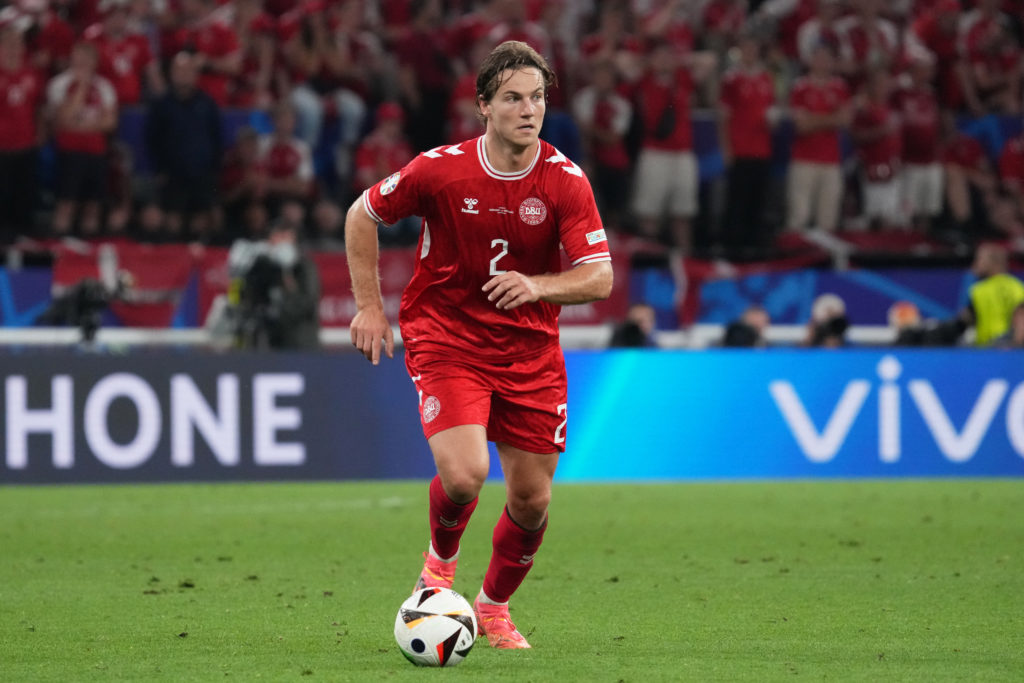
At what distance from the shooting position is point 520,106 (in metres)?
5.92

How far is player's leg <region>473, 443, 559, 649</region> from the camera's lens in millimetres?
6180

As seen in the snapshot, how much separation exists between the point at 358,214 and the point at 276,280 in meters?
8.37

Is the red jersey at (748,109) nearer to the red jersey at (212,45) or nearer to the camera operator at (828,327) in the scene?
the camera operator at (828,327)

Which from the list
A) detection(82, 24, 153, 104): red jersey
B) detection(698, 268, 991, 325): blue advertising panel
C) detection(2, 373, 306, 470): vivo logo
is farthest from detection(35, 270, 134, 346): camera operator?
detection(698, 268, 991, 325): blue advertising panel

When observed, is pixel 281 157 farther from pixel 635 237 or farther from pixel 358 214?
pixel 358 214

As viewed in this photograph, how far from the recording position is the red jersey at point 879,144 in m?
17.7

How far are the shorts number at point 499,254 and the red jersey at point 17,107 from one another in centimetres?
1056

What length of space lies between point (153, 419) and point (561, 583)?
5.56 meters

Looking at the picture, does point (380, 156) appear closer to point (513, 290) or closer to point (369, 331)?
point (369, 331)

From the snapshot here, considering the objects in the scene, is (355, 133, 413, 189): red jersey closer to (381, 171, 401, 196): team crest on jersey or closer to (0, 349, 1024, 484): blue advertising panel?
(0, 349, 1024, 484): blue advertising panel

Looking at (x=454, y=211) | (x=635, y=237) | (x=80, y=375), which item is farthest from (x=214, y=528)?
(x=635, y=237)

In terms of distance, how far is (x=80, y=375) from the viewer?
41.6 feet

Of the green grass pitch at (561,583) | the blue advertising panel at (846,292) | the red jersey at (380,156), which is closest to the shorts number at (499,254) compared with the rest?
the green grass pitch at (561,583)

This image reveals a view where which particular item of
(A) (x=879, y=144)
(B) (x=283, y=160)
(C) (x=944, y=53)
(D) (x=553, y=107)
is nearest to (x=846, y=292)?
(A) (x=879, y=144)
